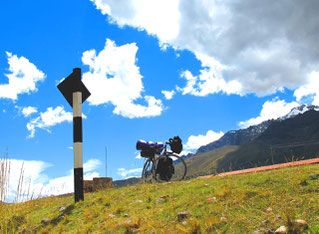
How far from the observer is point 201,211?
4.79m

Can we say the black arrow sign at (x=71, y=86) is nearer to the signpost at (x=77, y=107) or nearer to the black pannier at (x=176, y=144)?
the signpost at (x=77, y=107)

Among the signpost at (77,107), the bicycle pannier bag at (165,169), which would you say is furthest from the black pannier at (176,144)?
the signpost at (77,107)

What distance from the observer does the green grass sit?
4105 millimetres

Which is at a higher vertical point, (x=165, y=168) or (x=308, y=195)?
(x=165, y=168)

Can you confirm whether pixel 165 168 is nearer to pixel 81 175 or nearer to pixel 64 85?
pixel 81 175

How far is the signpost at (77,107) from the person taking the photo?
7.84m

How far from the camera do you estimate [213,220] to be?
4203 mm

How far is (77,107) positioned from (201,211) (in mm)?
4978

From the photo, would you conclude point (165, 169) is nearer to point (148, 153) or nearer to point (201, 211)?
point (148, 153)

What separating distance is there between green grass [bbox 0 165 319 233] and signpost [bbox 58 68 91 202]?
839mm

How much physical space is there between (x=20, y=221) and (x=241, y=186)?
16.7 feet

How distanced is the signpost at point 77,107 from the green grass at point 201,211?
84 centimetres

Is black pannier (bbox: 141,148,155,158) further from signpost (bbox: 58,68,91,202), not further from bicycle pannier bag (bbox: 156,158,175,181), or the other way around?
signpost (bbox: 58,68,91,202)

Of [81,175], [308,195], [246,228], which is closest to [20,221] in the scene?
[81,175]
